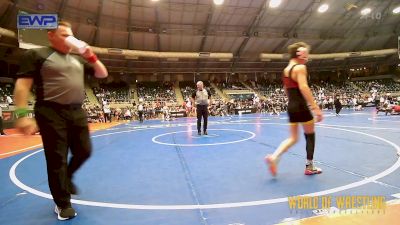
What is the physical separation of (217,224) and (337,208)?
1.19 metres

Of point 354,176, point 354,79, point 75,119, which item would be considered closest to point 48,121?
point 75,119

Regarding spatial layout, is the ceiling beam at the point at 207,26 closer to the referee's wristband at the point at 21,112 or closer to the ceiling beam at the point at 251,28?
the ceiling beam at the point at 251,28

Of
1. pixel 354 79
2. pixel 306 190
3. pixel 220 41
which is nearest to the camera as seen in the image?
→ pixel 306 190

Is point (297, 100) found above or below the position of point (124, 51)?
below

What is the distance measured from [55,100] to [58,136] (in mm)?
358

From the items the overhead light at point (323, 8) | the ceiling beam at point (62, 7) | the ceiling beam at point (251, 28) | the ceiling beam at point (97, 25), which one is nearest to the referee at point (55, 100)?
the ceiling beam at point (62, 7)

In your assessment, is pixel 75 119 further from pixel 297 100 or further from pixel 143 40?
pixel 143 40

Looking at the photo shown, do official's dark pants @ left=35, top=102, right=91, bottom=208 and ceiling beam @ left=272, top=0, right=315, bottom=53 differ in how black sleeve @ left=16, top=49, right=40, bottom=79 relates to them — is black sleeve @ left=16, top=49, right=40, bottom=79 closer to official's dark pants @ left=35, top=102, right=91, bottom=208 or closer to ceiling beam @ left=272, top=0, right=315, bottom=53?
official's dark pants @ left=35, top=102, right=91, bottom=208

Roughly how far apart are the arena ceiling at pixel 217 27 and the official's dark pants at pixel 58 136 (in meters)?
20.9

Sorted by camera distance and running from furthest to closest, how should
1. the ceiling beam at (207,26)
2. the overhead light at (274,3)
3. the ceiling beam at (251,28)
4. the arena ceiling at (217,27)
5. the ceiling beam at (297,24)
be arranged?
the ceiling beam at (297,24) < the ceiling beam at (251,28) < the ceiling beam at (207,26) < the overhead light at (274,3) < the arena ceiling at (217,27)

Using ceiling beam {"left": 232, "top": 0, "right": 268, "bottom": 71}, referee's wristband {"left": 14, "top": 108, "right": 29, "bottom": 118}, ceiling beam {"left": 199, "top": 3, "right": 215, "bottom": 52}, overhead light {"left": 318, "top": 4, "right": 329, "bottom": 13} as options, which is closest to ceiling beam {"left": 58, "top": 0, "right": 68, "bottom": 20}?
ceiling beam {"left": 199, "top": 3, "right": 215, "bottom": 52}

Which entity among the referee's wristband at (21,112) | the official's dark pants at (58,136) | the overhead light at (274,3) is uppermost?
the overhead light at (274,3)

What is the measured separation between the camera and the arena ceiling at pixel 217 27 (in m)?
24.2

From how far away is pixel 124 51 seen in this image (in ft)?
93.9
